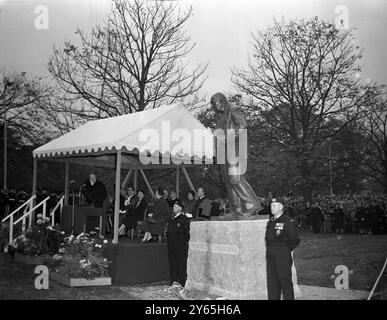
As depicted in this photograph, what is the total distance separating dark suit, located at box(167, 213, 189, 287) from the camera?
9297 millimetres

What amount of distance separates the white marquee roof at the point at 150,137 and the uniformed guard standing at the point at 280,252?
12.0 ft

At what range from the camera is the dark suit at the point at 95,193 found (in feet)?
39.0

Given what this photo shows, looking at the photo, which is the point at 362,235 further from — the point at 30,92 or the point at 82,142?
the point at 30,92

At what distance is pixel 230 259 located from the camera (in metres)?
7.89

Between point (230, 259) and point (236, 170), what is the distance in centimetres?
150

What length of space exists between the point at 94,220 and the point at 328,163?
14.1m

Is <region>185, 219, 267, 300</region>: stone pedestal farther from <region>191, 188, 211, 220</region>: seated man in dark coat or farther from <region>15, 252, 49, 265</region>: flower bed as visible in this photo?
<region>15, 252, 49, 265</region>: flower bed

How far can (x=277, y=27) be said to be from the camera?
23.0 m

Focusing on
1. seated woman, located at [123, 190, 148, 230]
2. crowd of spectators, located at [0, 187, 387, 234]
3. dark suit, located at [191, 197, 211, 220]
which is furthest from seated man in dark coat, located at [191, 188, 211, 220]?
crowd of spectators, located at [0, 187, 387, 234]

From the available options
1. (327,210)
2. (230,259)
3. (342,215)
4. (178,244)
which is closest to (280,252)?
(230,259)

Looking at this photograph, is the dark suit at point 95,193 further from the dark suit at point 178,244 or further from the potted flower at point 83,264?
the dark suit at point 178,244

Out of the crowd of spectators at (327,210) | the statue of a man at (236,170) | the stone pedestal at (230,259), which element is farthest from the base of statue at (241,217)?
the crowd of spectators at (327,210)

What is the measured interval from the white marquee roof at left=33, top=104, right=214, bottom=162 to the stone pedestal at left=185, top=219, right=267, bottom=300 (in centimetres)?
193
